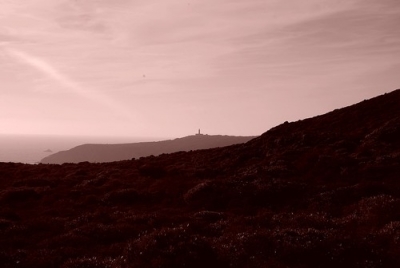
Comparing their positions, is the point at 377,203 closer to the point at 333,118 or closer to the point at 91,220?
the point at 91,220

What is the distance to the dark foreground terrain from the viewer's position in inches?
500

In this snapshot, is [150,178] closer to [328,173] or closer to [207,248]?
[328,173]

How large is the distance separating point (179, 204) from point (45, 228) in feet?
27.5

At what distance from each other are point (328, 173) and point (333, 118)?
22511mm

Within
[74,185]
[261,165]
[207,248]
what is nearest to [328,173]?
[261,165]

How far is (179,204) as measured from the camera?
2275 centimetres

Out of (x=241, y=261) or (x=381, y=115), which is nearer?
(x=241, y=261)

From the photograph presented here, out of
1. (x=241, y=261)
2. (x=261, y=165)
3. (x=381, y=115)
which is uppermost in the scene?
(x=381, y=115)

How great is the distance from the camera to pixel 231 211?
797 inches

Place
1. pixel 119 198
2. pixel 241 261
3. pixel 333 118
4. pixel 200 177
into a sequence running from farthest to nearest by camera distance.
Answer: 1. pixel 333 118
2. pixel 200 177
3. pixel 119 198
4. pixel 241 261

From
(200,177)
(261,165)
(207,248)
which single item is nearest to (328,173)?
(261,165)

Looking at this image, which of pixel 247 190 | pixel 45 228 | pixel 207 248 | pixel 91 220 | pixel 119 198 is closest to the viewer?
pixel 207 248

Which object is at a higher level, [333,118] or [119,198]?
[333,118]

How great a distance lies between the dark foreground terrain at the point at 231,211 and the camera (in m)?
12.7
